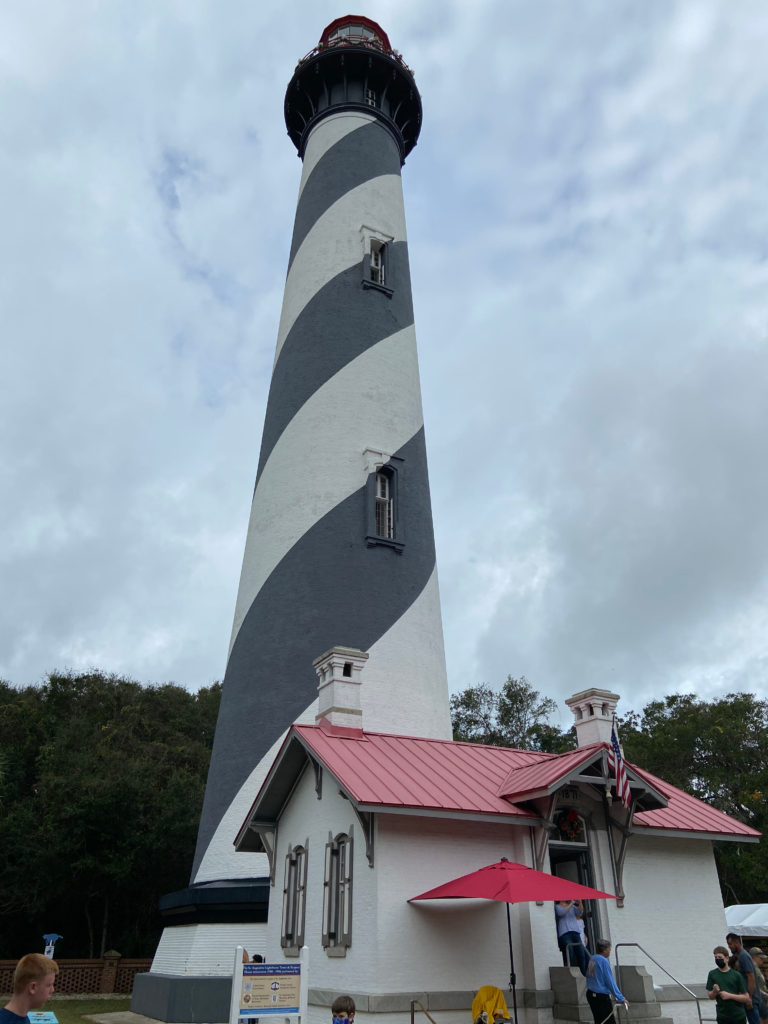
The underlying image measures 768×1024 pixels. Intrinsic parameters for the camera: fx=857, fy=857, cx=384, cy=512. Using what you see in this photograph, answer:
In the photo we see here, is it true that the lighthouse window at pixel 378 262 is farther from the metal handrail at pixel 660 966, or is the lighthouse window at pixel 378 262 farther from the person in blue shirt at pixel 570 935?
the metal handrail at pixel 660 966

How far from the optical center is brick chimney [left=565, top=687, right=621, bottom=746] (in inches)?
487

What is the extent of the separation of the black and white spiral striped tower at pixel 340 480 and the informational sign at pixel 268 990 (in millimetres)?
5834

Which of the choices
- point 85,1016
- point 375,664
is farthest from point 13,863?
point 375,664

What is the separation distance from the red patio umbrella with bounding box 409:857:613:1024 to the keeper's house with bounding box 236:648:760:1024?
19.2 inches

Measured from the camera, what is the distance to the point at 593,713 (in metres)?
12.5

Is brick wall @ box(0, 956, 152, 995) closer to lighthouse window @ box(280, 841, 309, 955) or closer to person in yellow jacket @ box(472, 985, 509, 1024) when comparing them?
lighthouse window @ box(280, 841, 309, 955)

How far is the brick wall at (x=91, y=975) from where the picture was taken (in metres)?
22.0

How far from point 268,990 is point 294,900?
3.59 meters

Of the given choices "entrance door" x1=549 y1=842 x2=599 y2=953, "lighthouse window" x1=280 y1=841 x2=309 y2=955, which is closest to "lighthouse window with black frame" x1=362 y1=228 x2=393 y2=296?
"lighthouse window" x1=280 y1=841 x2=309 y2=955

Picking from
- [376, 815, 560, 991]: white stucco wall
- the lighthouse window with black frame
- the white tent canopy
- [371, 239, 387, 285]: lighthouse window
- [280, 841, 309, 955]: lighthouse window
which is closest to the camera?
[376, 815, 560, 991]: white stucco wall

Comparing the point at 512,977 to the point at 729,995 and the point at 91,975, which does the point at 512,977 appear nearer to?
the point at 729,995

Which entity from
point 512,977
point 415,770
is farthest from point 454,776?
point 512,977

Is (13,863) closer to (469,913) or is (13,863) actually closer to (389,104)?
(469,913)

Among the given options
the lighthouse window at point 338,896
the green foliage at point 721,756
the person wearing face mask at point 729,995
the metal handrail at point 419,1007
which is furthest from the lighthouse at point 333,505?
the green foliage at point 721,756
